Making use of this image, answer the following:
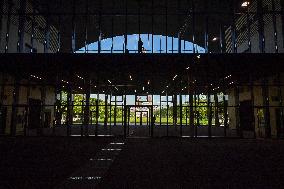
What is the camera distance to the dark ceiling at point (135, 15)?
23.5m

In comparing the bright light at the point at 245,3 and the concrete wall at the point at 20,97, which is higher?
the bright light at the point at 245,3

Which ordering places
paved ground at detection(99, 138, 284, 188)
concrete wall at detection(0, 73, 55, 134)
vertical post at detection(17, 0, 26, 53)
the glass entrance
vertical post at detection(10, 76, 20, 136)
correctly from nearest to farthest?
paved ground at detection(99, 138, 284, 188) < the glass entrance < vertical post at detection(10, 76, 20, 136) < concrete wall at detection(0, 73, 55, 134) < vertical post at detection(17, 0, 26, 53)

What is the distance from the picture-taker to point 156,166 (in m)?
8.09

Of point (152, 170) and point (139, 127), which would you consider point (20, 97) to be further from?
point (152, 170)

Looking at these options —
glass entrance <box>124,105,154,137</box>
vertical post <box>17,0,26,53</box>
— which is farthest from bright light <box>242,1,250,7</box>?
vertical post <box>17,0,26,53</box>

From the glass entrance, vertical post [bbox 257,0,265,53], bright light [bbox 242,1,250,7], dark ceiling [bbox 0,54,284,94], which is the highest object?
bright light [bbox 242,1,250,7]

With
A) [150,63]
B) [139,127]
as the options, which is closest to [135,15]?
[150,63]

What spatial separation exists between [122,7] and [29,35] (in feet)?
32.5

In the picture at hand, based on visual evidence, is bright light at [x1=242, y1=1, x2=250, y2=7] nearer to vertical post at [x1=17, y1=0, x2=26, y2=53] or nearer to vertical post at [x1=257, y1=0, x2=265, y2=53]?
vertical post at [x1=257, y1=0, x2=265, y2=53]

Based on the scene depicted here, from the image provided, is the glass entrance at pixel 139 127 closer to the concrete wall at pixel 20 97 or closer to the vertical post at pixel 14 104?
the concrete wall at pixel 20 97

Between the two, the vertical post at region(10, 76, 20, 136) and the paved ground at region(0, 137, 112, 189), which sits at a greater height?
the vertical post at region(10, 76, 20, 136)

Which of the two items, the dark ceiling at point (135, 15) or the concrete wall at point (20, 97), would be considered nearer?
the concrete wall at point (20, 97)

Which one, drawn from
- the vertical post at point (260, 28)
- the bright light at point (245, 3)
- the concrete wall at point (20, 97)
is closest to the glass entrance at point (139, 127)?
the concrete wall at point (20, 97)

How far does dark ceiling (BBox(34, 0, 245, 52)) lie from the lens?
2355cm
